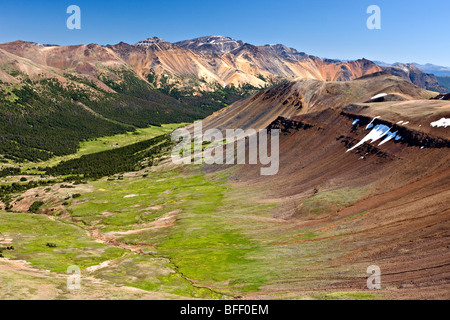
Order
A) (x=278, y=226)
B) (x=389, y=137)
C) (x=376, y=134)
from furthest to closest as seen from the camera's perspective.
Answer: (x=376, y=134), (x=389, y=137), (x=278, y=226)

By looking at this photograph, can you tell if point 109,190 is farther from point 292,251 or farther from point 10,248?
point 292,251

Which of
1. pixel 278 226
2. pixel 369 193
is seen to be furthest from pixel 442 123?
pixel 278 226

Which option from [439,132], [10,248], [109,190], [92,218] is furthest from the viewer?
[109,190]

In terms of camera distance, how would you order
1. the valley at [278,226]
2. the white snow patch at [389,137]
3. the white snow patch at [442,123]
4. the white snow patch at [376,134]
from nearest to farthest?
→ the valley at [278,226] → the white snow patch at [442,123] → the white snow patch at [389,137] → the white snow patch at [376,134]

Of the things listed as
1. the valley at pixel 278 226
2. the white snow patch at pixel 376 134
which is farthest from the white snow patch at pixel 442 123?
the white snow patch at pixel 376 134

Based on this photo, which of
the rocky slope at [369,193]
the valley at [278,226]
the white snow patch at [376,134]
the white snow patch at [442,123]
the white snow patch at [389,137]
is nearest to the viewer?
the rocky slope at [369,193]

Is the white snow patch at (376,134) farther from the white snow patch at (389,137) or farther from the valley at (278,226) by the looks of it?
the white snow patch at (389,137)

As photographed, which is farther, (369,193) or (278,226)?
(369,193)

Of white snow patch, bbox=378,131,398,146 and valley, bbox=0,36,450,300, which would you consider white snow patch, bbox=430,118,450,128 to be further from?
white snow patch, bbox=378,131,398,146

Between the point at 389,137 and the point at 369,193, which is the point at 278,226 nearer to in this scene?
the point at 369,193

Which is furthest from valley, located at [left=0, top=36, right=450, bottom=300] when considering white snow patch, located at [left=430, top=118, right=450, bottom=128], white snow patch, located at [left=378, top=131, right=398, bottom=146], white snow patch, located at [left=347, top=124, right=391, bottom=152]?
white snow patch, located at [left=430, top=118, right=450, bottom=128]
